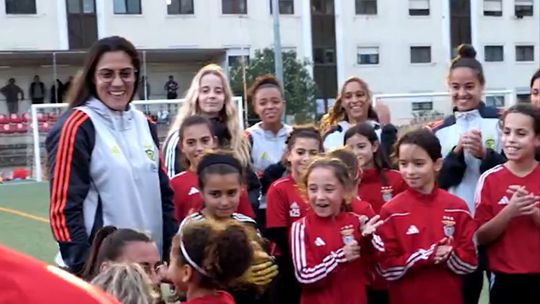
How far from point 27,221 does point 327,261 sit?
30.4 feet

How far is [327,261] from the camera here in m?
3.92

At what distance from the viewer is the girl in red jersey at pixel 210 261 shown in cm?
280

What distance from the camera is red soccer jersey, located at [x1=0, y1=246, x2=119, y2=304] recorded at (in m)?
1.05

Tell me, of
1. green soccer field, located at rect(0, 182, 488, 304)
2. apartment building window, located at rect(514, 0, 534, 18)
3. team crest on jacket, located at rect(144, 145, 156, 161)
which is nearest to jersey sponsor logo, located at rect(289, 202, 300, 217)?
team crest on jacket, located at rect(144, 145, 156, 161)

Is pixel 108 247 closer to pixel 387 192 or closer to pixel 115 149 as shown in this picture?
pixel 115 149

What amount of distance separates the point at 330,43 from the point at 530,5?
1196 centimetres

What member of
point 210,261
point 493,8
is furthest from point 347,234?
point 493,8

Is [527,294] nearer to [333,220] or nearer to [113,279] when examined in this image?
[333,220]

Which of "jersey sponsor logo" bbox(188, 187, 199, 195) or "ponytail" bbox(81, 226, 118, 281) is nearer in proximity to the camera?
"ponytail" bbox(81, 226, 118, 281)

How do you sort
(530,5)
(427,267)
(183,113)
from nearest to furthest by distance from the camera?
(427,267) → (183,113) → (530,5)

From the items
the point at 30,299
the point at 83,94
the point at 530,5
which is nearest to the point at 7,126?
the point at 83,94

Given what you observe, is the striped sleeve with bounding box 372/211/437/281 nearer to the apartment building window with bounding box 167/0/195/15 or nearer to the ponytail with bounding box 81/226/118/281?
the ponytail with bounding box 81/226/118/281

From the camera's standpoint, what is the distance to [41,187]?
58.1 feet

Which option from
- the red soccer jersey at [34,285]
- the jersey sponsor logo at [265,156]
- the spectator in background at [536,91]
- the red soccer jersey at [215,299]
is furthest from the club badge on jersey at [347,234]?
the red soccer jersey at [34,285]
